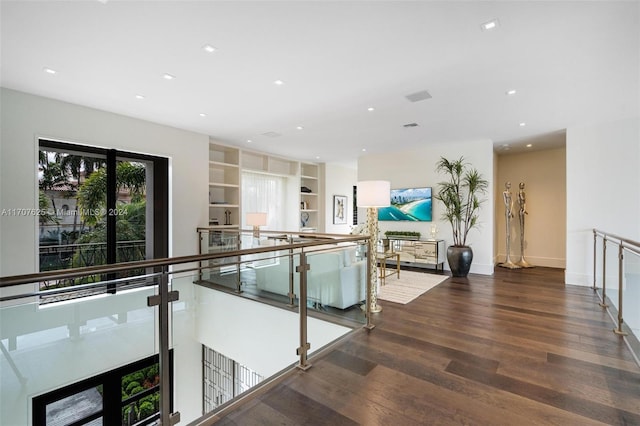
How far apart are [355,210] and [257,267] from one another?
7.29 metres

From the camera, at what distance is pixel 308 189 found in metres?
8.98

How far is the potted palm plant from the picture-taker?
5867 mm

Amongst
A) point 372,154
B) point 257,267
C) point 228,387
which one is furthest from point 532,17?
point 372,154

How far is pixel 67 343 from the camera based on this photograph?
2.07 meters

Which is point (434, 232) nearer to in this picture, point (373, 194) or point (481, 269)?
point (481, 269)

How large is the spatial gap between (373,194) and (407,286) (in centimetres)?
224

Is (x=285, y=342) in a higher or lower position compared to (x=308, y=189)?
lower

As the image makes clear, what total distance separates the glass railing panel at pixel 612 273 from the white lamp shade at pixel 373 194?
9.04 ft

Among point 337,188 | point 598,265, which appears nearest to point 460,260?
point 598,265

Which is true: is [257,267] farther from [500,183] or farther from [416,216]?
[500,183]

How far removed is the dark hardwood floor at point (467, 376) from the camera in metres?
1.88

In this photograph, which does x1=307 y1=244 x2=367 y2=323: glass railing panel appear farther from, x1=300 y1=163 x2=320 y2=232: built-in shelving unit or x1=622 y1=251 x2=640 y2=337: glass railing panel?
x1=300 y1=163 x2=320 y2=232: built-in shelving unit

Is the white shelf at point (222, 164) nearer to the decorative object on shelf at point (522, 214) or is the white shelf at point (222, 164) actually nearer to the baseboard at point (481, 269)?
the baseboard at point (481, 269)

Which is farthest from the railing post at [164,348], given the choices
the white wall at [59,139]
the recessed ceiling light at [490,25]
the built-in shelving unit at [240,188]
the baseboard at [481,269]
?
the baseboard at [481,269]
